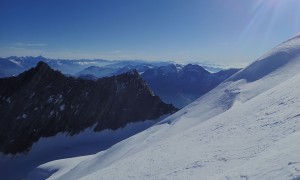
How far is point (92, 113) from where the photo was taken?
88812 millimetres

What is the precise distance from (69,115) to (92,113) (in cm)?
628

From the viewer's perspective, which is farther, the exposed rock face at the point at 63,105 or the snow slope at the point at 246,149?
the exposed rock face at the point at 63,105

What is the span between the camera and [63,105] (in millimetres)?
88000

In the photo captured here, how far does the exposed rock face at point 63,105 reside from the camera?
8225 centimetres

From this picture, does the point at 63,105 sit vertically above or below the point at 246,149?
below

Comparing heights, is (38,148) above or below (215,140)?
below

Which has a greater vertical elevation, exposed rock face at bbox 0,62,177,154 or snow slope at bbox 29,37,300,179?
snow slope at bbox 29,37,300,179

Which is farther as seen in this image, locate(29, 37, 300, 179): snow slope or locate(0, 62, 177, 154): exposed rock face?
locate(0, 62, 177, 154): exposed rock face

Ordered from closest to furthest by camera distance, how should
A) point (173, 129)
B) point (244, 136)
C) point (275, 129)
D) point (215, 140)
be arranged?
1. point (275, 129)
2. point (244, 136)
3. point (215, 140)
4. point (173, 129)

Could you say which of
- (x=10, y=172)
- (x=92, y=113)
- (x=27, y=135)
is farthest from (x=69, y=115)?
(x=10, y=172)

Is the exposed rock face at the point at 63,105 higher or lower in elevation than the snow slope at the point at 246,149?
lower

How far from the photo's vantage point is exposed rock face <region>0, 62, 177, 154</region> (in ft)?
270

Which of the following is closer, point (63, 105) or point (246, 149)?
point (246, 149)

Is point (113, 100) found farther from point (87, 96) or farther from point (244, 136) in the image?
point (244, 136)
